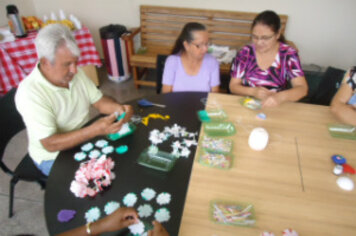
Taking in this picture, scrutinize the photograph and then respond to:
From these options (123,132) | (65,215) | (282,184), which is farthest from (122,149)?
(282,184)

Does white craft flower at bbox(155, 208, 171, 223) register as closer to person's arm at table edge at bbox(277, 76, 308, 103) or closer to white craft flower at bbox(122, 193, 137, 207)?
white craft flower at bbox(122, 193, 137, 207)

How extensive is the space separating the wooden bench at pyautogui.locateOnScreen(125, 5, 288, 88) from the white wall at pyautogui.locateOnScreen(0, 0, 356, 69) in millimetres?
140

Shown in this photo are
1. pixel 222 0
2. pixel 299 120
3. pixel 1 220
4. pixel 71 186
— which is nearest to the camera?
pixel 71 186

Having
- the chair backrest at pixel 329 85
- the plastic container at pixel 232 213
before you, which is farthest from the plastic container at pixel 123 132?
the chair backrest at pixel 329 85

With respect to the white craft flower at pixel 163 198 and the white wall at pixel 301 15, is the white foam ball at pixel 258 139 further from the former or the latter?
the white wall at pixel 301 15

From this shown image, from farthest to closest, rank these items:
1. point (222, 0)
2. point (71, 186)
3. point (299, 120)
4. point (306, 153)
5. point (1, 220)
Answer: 1. point (222, 0)
2. point (1, 220)
3. point (299, 120)
4. point (306, 153)
5. point (71, 186)

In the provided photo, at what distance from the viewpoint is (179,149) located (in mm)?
1447

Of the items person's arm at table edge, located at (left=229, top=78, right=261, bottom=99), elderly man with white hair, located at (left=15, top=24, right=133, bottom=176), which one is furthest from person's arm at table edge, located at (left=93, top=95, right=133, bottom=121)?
person's arm at table edge, located at (left=229, top=78, right=261, bottom=99)

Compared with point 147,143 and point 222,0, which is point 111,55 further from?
point 147,143

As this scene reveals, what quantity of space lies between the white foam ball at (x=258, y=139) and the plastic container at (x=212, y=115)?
0.32 m

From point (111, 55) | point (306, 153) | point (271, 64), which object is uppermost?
point (271, 64)

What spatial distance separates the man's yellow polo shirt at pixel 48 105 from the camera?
1.45 meters

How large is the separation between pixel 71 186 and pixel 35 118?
52 centimetres

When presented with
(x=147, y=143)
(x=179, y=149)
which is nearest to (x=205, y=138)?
(x=179, y=149)
